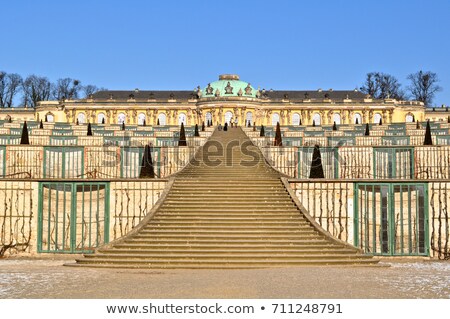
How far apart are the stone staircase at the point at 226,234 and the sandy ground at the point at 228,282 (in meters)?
0.72

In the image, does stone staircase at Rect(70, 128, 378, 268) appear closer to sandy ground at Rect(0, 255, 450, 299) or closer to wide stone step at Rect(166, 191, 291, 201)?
wide stone step at Rect(166, 191, 291, 201)

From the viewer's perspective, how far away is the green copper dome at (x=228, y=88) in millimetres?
100688

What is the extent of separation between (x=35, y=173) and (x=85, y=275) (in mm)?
11922

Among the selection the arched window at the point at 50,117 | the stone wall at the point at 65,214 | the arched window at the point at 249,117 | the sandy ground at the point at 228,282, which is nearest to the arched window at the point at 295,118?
the arched window at the point at 249,117

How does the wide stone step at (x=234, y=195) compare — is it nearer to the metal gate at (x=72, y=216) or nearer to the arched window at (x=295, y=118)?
the metal gate at (x=72, y=216)

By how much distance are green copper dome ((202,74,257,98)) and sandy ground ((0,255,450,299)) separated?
84263mm

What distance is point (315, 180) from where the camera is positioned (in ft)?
66.5

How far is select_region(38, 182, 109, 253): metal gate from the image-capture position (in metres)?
19.8

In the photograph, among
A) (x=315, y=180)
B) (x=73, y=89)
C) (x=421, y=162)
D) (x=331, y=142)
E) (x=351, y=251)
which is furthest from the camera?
(x=73, y=89)

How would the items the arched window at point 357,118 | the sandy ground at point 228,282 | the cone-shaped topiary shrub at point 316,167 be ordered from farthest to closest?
the arched window at point 357,118, the cone-shaped topiary shrub at point 316,167, the sandy ground at point 228,282

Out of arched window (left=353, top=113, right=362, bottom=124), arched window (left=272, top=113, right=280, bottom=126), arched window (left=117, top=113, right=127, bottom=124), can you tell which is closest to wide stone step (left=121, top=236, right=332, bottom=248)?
arched window (left=272, top=113, right=280, bottom=126)

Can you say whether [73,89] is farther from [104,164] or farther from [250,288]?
[250,288]

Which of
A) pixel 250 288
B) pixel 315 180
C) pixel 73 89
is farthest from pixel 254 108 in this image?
pixel 250 288

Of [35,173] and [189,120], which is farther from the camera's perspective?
[189,120]
